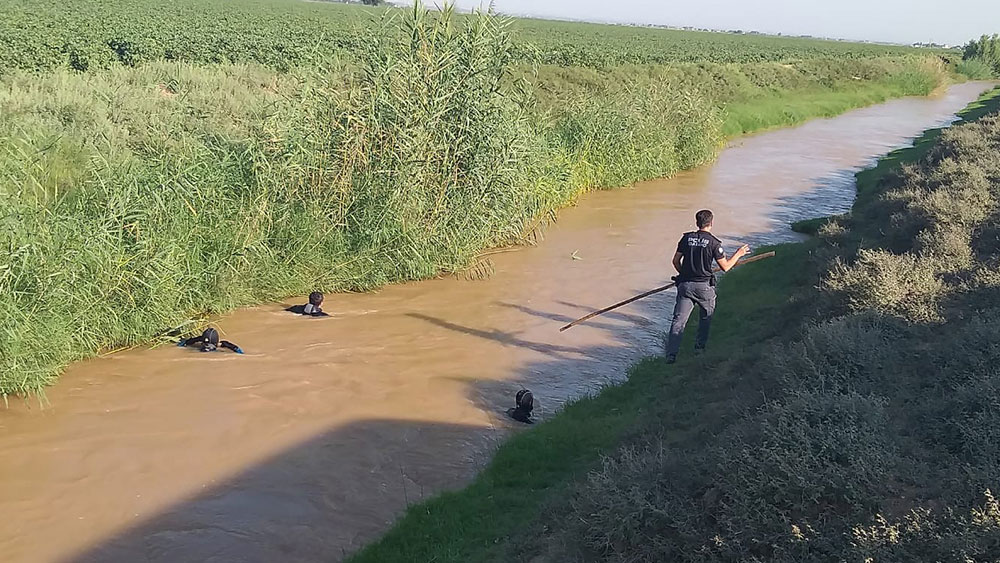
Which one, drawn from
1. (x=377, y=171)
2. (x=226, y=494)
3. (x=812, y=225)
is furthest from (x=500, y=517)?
(x=812, y=225)

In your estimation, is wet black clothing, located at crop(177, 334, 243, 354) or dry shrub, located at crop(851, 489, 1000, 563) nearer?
dry shrub, located at crop(851, 489, 1000, 563)

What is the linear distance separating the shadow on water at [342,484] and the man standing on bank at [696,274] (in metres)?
0.71

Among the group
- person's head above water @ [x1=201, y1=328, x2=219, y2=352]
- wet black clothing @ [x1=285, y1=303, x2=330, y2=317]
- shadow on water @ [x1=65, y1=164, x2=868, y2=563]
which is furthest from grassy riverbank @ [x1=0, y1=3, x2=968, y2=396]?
shadow on water @ [x1=65, y1=164, x2=868, y2=563]

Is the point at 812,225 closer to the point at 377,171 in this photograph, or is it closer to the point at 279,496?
the point at 377,171

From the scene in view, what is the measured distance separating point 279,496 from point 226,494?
1.44ft

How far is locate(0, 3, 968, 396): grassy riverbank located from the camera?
8.20 m

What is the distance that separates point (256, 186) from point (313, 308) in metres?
1.74

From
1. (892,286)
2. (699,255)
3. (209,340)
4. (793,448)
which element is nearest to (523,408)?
(699,255)

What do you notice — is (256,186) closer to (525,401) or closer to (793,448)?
(525,401)

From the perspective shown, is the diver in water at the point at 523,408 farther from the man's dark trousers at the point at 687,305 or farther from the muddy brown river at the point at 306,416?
the man's dark trousers at the point at 687,305

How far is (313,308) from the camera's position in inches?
400

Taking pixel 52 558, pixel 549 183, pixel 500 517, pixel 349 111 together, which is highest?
pixel 349 111

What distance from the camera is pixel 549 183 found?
1517 cm

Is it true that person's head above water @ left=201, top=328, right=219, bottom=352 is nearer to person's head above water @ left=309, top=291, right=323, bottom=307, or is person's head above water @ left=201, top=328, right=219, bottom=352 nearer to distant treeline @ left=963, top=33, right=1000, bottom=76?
person's head above water @ left=309, top=291, right=323, bottom=307
